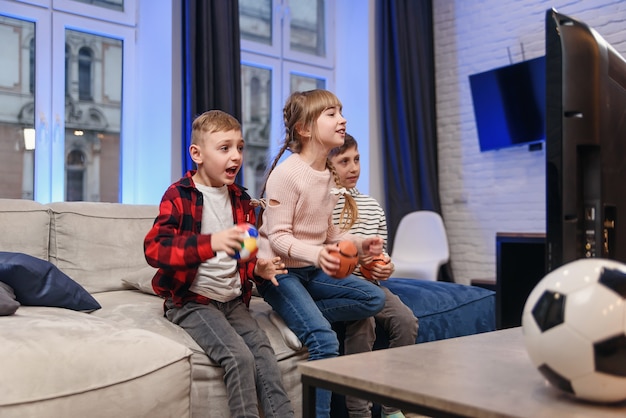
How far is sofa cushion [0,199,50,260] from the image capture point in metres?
2.21

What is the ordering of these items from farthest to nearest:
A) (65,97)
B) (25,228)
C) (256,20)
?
1. (256,20)
2. (65,97)
3. (25,228)

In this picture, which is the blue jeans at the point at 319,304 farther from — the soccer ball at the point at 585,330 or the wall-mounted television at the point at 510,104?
the wall-mounted television at the point at 510,104

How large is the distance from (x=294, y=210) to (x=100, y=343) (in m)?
0.75

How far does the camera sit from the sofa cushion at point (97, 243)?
7.72ft

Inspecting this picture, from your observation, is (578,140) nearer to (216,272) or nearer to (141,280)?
(216,272)

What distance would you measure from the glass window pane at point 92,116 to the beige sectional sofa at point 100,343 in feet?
4.43

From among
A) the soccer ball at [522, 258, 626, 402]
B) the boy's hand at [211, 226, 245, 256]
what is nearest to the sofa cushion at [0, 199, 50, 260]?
the boy's hand at [211, 226, 245, 256]

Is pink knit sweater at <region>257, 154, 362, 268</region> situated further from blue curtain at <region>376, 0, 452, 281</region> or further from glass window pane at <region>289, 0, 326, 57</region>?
glass window pane at <region>289, 0, 326, 57</region>

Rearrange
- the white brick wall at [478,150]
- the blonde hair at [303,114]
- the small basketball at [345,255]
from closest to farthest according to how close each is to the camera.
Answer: the small basketball at [345,255], the blonde hair at [303,114], the white brick wall at [478,150]

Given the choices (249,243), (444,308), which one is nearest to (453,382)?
(249,243)

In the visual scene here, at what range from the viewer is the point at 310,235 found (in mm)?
2059

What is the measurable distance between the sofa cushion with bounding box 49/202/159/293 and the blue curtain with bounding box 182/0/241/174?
3.33 feet

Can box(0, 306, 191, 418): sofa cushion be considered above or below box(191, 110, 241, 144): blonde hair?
below

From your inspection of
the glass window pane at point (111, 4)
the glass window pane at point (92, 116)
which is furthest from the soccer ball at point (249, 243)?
the glass window pane at point (111, 4)
